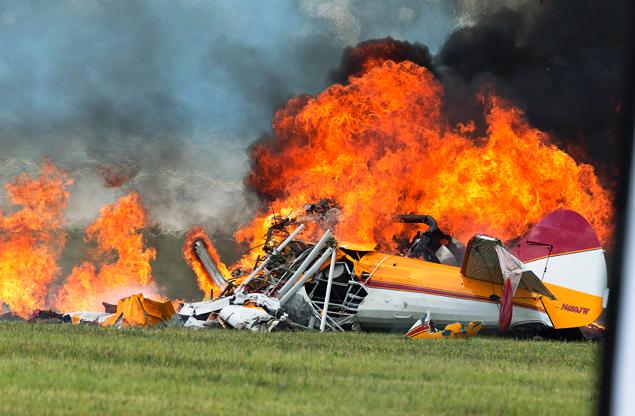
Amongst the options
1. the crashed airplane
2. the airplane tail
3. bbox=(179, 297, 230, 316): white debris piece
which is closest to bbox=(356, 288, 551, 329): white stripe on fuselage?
the crashed airplane

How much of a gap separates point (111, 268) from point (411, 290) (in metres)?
10.0

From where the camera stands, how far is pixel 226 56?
28078 millimetres

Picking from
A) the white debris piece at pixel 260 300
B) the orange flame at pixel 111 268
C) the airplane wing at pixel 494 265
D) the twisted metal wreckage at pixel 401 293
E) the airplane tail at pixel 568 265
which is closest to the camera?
the airplane wing at pixel 494 265

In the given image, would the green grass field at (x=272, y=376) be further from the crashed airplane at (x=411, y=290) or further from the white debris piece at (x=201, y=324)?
the crashed airplane at (x=411, y=290)

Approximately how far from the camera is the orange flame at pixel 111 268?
25.0m

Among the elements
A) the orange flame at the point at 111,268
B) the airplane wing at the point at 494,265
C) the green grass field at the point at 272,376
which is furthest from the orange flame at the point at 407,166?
the green grass field at the point at 272,376

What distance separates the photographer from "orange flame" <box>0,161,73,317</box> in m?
24.6

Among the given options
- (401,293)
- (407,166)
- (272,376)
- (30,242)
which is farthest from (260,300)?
(407,166)

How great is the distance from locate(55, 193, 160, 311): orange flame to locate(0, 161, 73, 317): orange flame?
22.9 inches

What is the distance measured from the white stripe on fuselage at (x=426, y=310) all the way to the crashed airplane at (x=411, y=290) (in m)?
0.02

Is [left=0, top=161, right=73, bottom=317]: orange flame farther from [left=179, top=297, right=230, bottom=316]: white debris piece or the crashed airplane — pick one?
[left=179, top=297, right=230, bottom=316]: white debris piece

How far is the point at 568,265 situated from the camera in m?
18.6

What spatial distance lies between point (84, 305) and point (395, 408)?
18975 millimetres

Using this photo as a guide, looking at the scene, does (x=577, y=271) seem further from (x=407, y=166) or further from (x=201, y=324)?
(x=407, y=166)
